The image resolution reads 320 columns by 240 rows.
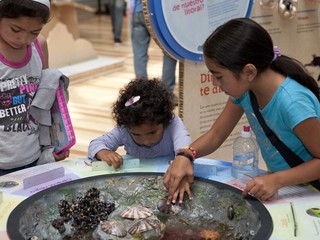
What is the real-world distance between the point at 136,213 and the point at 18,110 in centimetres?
67

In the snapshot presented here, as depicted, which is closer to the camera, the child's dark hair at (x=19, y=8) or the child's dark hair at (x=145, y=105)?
the child's dark hair at (x=19, y=8)

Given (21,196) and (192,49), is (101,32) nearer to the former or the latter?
(192,49)

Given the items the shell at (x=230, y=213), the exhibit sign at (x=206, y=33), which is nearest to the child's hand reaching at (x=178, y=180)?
the shell at (x=230, y=213)

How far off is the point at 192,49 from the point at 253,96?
77 cm

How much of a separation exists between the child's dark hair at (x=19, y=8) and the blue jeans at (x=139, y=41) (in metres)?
2.87

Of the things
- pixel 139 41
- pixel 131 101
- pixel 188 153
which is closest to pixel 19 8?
pixel 131 101

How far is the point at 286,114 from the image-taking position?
1.49 meters

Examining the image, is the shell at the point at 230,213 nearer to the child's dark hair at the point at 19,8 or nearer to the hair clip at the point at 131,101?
the hair clip at the point at 131,101

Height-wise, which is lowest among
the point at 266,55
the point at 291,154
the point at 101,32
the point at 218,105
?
the point at 101,32

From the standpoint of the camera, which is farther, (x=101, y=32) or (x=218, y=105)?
(x=101, y=32)

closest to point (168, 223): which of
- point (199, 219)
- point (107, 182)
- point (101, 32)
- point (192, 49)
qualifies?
point (199, 219)

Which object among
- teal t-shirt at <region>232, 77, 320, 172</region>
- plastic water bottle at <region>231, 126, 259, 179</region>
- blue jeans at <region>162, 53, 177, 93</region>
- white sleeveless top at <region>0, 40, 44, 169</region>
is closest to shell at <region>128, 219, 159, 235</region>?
plastic water bottle at <region>231, 126, 259, 179</region>

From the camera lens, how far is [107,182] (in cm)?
158

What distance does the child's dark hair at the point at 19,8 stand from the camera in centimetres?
166
